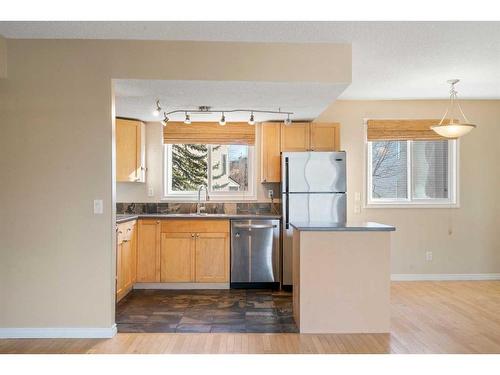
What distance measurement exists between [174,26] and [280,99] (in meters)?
1.36

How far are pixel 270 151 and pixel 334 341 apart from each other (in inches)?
106

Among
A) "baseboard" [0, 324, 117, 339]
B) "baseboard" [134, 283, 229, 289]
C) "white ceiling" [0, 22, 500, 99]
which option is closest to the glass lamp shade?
"white ceiling" [0, 22, 500, 99]

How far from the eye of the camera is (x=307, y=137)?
17.7 feet

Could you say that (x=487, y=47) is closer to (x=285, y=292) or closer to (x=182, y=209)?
(x=285, y=292)

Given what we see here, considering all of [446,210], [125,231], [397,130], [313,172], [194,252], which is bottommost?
[194,252]

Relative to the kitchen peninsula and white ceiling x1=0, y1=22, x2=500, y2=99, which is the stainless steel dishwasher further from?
white ceiling x1=0, y1=22, x2=500, y2=99

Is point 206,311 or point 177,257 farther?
point 177,257

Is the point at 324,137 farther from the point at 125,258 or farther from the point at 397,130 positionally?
the point at 125,258

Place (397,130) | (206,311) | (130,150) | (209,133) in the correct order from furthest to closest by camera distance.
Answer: (397,130) → (209,133) → (130,150) → (206,311)

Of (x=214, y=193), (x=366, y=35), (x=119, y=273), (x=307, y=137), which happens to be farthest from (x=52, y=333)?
(x=307, y=137)

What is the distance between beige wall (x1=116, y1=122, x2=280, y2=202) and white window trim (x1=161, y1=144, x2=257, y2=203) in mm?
58

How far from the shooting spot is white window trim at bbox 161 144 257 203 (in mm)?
5766

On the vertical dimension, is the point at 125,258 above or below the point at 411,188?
below
